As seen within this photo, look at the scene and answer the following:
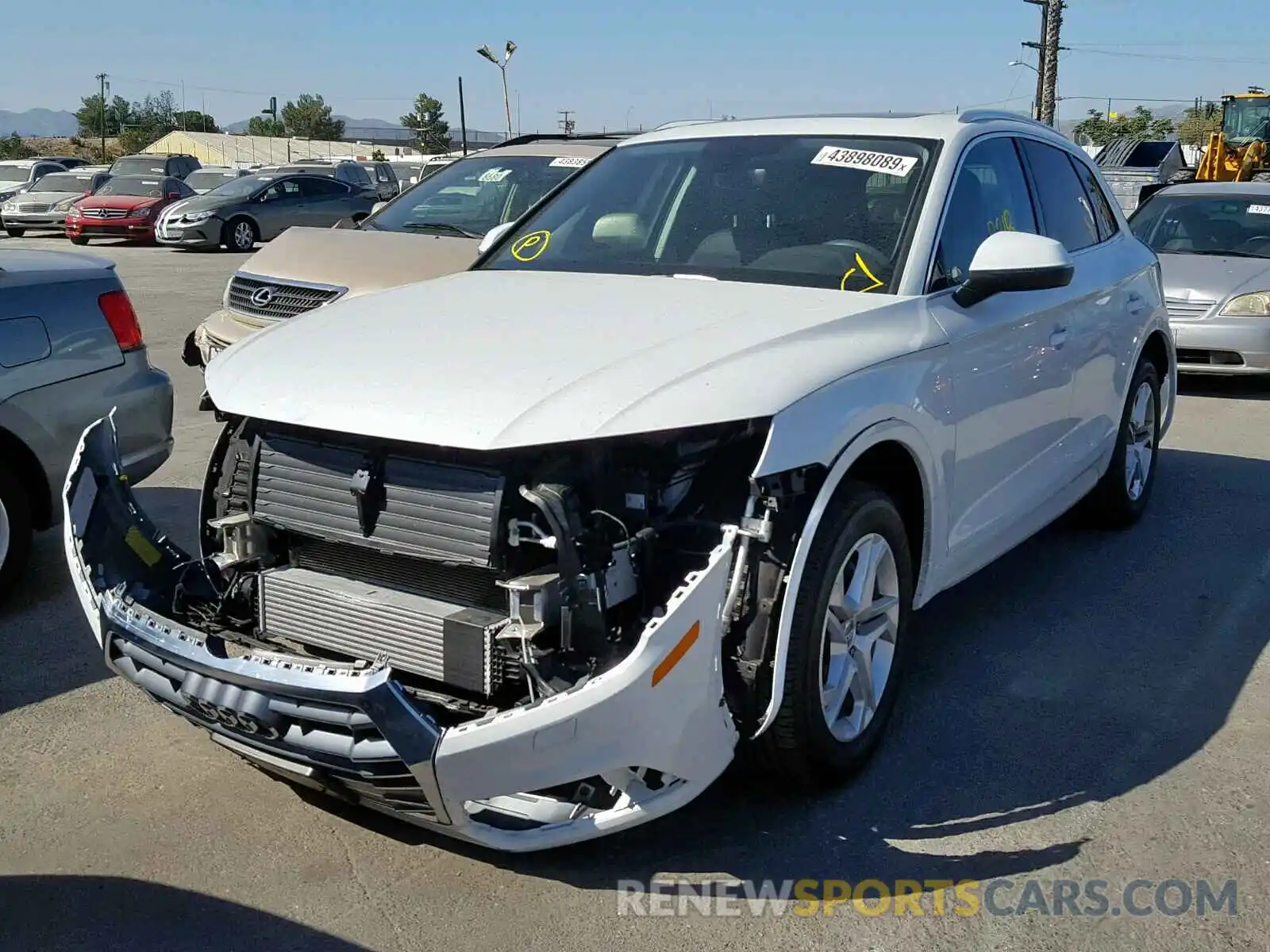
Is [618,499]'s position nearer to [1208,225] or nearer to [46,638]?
[46,638]

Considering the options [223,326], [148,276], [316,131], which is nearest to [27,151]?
[316,131]

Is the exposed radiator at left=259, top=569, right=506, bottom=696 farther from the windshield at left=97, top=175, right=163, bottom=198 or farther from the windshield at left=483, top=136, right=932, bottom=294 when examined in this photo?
the windshield at left=97, top=175, right=163, bottom=198

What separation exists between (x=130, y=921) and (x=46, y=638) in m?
2.04

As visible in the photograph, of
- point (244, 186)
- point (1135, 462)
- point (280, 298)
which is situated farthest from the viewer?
point (244, 186)

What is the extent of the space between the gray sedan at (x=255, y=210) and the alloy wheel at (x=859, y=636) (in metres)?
21.4

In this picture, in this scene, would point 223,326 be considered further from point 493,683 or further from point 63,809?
point 493,683

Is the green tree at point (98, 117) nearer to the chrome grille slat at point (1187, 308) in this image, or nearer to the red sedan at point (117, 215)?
the red sedan at point (117, 215)

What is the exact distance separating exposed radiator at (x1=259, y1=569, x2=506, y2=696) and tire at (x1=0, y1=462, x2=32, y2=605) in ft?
6.74

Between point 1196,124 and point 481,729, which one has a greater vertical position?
point 481,729

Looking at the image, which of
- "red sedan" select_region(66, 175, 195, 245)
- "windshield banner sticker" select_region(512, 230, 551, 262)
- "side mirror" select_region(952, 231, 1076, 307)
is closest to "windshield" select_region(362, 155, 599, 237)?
"windshield banner sticker" select_region(512, 230, 551, 262)

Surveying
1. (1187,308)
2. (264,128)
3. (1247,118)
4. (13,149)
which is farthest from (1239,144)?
(264,128)

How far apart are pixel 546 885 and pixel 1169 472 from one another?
5538mm

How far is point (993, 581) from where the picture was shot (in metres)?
5.45

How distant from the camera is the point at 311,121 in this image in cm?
9588
